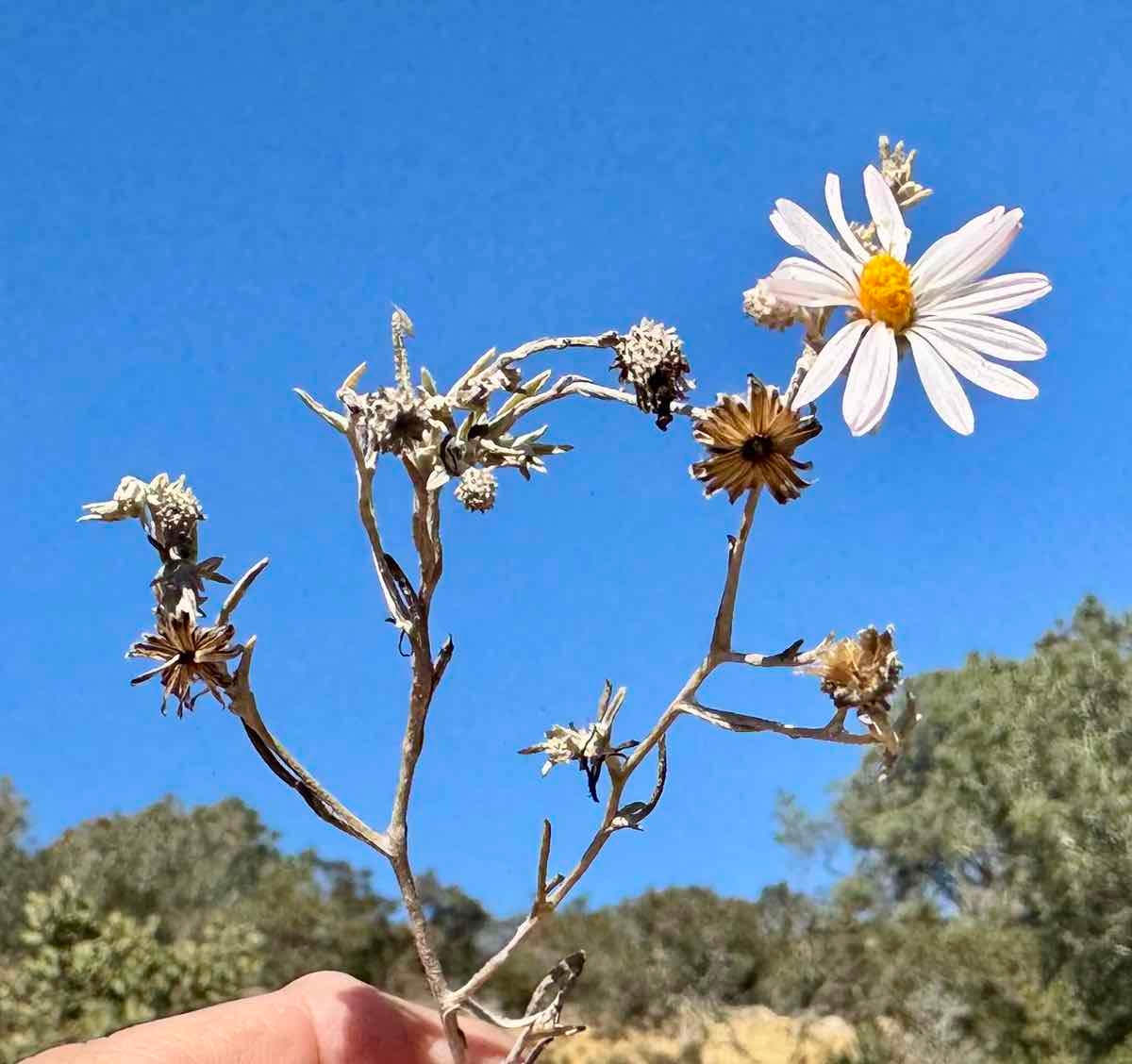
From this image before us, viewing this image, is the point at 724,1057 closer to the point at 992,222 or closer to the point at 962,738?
the point at 962,738

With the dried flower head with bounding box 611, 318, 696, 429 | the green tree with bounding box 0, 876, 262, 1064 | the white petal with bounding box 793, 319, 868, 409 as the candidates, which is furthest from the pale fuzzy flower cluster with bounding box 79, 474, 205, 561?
the green tree with bounding box 0, 876, 262, 1064

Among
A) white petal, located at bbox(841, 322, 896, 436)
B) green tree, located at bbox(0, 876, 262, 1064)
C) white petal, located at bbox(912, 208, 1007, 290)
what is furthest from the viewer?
green tree, located at bbox(0, 876, 262, 1064)

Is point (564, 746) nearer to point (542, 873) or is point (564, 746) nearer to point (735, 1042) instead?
point (542, 873)

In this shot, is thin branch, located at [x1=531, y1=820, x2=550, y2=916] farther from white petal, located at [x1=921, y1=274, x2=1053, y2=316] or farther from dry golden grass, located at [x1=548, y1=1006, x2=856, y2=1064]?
dry golden grass, located at [x1=548, y1=1006, x2=856, y2=1064]

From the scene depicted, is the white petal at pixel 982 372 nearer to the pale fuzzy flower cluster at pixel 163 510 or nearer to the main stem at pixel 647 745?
the main stem at pixel 647 745

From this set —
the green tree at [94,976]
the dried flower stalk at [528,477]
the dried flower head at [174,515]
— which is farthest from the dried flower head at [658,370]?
the green tree at [94,976]

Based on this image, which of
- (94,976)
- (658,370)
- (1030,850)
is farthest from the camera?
(1030,850)

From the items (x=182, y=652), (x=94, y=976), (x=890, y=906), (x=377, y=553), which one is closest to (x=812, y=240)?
(x=377, y=553)

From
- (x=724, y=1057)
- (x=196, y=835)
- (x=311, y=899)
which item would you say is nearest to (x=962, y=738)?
(x=724, y=1057)
